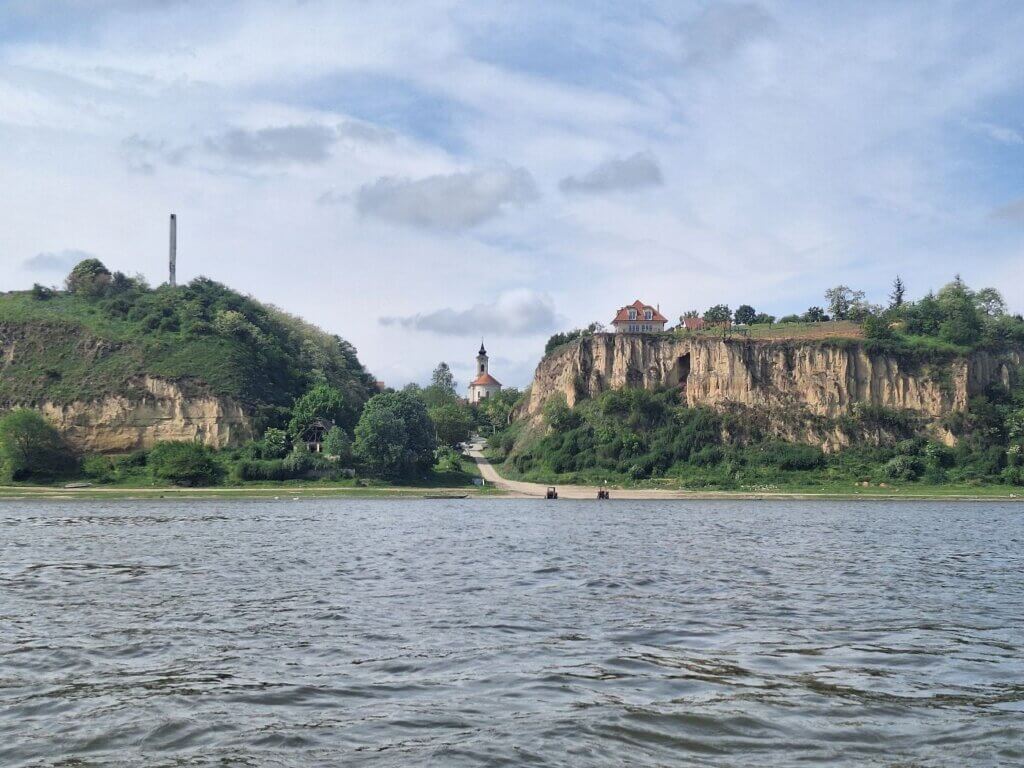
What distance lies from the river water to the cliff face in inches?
2878

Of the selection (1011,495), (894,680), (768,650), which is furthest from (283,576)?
(1011,495)

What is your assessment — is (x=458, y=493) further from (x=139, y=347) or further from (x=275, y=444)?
(x=139, y=347)

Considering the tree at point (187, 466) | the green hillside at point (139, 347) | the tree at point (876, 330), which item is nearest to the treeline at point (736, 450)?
the tree at point (876, 330)

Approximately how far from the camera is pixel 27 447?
271 ft

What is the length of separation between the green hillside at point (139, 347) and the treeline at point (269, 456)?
7.85m

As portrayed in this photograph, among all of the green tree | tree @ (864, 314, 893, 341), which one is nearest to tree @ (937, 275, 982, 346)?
tree @ (864, 314, 893, 341)

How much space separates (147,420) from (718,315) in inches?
2910

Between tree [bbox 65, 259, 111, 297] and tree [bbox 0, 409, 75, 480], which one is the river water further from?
tree [bbox 65, 259, 111, 297]

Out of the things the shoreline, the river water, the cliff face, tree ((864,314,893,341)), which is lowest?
the shoreline

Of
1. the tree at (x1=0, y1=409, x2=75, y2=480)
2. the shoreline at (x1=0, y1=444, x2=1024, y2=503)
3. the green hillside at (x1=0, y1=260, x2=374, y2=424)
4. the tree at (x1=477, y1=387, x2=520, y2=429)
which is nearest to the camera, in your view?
the shoreline at (x1=0, y1=444, x2=1024, y2=503)

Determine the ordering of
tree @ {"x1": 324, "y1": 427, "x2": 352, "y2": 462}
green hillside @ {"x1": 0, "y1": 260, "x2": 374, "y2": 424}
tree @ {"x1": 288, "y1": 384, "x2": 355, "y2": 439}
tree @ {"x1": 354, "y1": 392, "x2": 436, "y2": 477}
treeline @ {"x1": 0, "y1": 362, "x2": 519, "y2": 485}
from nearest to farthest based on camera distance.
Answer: treeline @ {"x1": 0, "y1": 362, "x2": 519, "y2": 485} < tree @ {"x1": 354, "y1": 392, "x2": 436, "y2": 477} < tree @ {"x1": 324, "y1": 427, "x2": 352, "y2": 462} < tree @ {"x1": 288, "y1": 384, "x2": 355, "y2": 439} < green hillside @ {"x1": 0, "y1": 260, "x2": 374, "y2": 424}

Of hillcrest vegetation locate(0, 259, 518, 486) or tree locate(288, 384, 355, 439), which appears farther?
tree locate(288, 384, 355, 439)

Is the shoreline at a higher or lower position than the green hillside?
lower

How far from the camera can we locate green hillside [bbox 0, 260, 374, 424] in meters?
99.1
